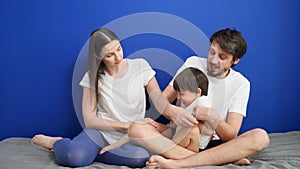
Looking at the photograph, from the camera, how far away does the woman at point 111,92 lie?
1.67 m

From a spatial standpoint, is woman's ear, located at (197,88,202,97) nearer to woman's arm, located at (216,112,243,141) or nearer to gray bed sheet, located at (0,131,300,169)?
woman's arm, located at (216,112,243,141)

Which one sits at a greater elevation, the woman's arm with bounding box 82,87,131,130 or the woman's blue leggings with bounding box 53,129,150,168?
the woman's arm with bounding box 82,87,131,130

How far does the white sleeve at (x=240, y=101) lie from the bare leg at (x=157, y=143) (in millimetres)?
282

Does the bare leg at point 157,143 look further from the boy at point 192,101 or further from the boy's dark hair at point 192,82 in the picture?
the boy's dark hair at point 192,82

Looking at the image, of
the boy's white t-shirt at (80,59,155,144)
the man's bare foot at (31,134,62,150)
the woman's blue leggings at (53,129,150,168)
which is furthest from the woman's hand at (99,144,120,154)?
the man's bare foot at (31,134,62,150)

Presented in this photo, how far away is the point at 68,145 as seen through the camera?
1526 millimetres

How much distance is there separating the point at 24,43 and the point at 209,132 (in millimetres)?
870

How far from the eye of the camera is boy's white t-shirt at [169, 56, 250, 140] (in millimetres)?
1719

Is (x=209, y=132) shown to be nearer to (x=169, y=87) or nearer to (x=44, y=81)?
(x=169, y=87)

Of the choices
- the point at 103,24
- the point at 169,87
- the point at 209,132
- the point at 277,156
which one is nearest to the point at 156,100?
the point at 169,87

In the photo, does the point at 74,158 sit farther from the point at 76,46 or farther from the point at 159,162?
the point at 76,46

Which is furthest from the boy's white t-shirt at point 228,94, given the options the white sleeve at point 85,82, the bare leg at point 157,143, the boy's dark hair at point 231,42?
the white sleeve at point 85,82

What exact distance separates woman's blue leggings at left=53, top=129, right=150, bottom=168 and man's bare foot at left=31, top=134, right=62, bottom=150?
0.53 ft

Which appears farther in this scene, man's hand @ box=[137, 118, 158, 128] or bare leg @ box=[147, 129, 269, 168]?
man's hand @ box=[137, 118, 158, 128]
